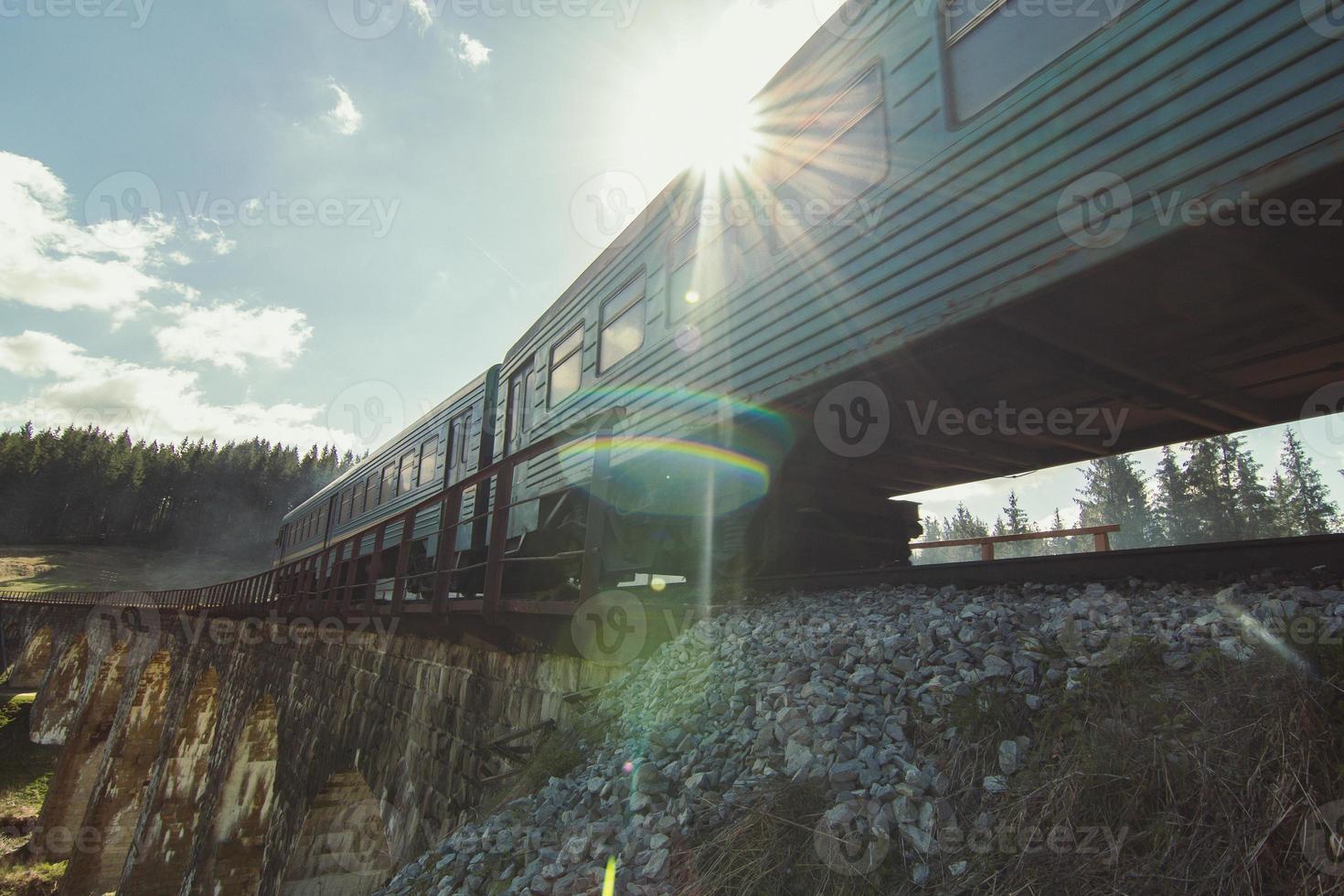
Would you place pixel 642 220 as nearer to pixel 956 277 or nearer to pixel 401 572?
pixel 956 277

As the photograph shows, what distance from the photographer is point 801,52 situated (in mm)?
4457

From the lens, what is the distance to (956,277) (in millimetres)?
3273

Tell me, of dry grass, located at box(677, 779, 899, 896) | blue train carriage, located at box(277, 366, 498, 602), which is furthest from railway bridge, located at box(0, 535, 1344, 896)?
dry grass, located at box(677, 779, 899, 896)

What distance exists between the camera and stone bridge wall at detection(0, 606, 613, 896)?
4668 millimetres

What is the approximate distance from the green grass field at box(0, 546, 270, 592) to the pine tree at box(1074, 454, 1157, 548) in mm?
71446

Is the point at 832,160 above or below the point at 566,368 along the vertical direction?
above

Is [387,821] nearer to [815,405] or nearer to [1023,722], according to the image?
[815,405]

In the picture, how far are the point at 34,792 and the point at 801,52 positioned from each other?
36396 millimetres

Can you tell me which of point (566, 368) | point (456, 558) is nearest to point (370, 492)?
point (456, 558)

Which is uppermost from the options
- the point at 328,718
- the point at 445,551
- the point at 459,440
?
the point at 459,440

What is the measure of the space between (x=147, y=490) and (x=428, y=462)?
2995 inches

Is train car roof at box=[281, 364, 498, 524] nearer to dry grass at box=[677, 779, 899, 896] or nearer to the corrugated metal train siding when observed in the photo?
the corrugated metal train siding

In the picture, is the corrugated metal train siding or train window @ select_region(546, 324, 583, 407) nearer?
the corrugated metal train siding

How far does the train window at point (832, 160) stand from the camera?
12.7 feet
